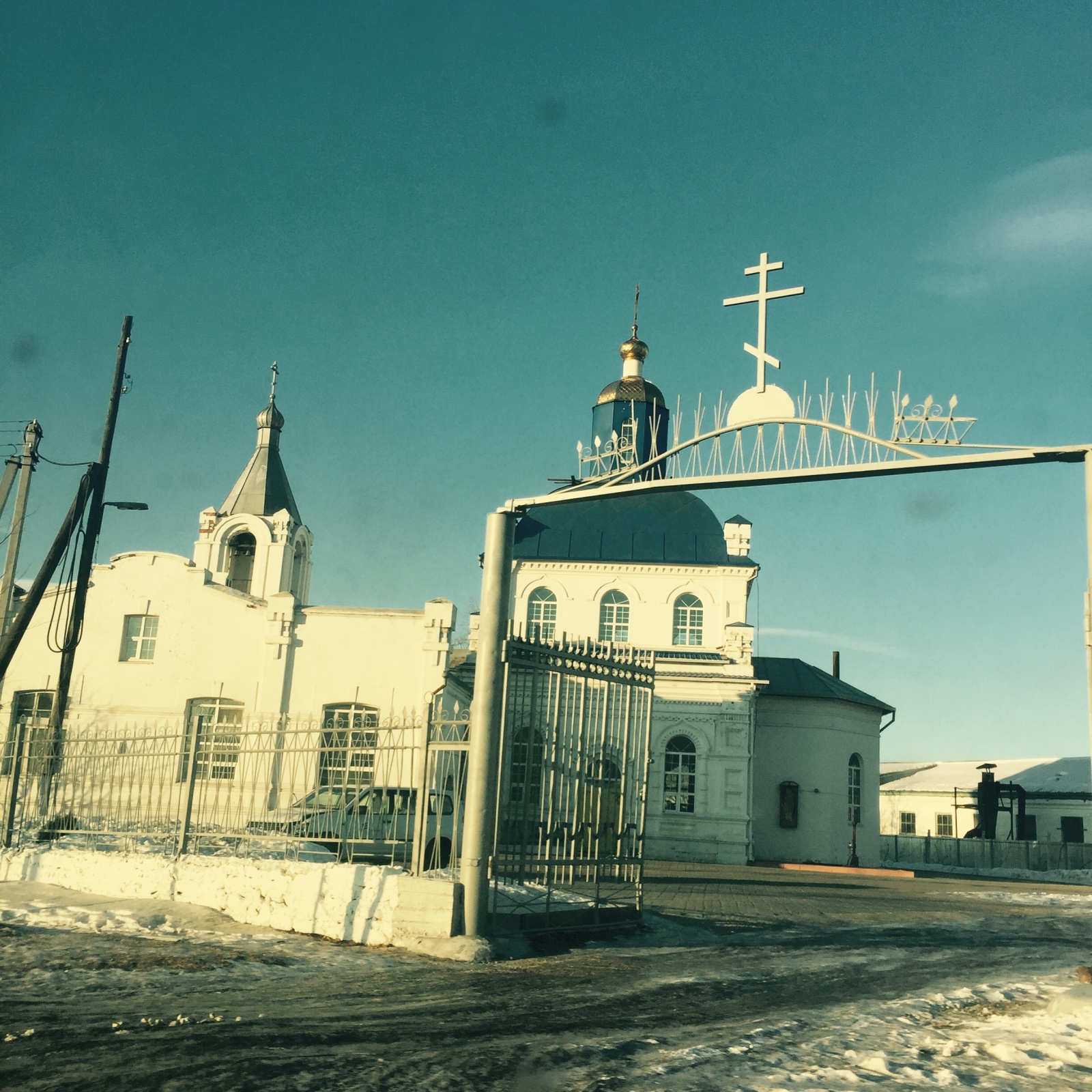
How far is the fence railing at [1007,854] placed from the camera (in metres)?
35.1

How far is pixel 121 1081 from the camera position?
5230 mm

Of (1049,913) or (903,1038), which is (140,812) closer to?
(903,1038)

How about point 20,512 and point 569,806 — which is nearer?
point 569,806

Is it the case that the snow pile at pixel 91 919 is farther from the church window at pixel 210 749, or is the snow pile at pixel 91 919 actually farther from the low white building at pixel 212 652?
the low white building at pixel 212 652

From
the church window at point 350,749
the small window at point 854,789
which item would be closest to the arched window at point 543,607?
the small window at point 854,789

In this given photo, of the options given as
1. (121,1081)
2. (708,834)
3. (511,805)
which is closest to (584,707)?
(511,805)

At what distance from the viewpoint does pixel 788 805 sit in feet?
98.8

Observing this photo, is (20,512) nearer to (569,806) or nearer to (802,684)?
(569,806)

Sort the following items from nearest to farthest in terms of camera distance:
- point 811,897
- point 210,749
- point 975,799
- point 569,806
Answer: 1. point 569,806
2. point 210,749
3. point 811,897
4. point 975,799

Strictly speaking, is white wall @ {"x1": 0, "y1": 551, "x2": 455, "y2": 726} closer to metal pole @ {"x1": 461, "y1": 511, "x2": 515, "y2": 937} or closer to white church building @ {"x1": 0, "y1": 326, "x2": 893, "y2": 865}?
white church building @ {"x1": 0, "y1": 326, "x2": 893, "y2": 865}

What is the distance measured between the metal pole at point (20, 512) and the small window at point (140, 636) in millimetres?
7610

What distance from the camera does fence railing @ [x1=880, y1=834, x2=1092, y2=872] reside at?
35094 millimetres

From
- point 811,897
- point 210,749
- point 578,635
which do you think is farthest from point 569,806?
point 578,635

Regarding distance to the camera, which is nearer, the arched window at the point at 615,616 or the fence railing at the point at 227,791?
the fence railing at the point at 227,791
